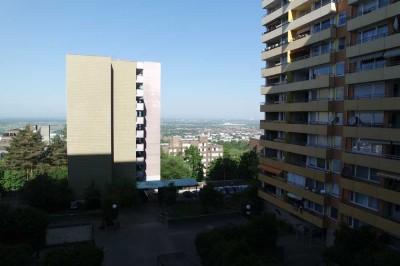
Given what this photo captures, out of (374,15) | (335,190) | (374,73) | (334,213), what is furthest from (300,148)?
(374,15)

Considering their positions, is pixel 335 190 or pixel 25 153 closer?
pixel 335 190

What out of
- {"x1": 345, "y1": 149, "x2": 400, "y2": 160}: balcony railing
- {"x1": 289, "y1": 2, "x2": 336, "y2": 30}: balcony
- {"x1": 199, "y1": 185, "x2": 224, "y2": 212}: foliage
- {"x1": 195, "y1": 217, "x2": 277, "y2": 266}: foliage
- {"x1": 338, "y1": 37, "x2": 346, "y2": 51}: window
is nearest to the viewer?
{"x1": 195, "y1": 217, "x2": 277, "y2": 266}: foliage

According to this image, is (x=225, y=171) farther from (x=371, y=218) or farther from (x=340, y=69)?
(x=371, y=218)

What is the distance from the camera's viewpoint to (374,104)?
70.8 ft

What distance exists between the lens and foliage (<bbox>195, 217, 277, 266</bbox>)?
16.5 metres

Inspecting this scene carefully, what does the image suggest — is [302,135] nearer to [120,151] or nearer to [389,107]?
[389,107]

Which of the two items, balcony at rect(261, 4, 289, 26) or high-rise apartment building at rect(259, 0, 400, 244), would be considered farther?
balcony at rect(261, 4, 289, 26)

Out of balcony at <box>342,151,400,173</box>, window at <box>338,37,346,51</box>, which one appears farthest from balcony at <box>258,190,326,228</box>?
window at <box>338,37,346,51</box>

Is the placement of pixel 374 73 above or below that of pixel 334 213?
above

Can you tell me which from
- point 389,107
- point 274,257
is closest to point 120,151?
point 274,257

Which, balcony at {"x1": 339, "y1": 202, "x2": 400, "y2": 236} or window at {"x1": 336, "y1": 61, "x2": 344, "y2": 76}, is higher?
window at {"x1": 336, "y1": 61, "x2": 344, "y2": 76}

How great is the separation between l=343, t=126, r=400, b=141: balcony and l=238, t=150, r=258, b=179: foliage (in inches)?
1310

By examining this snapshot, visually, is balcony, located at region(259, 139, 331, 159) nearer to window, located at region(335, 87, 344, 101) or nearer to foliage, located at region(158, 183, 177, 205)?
window, located at region(335, 87, 344, 101)

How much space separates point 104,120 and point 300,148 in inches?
960
